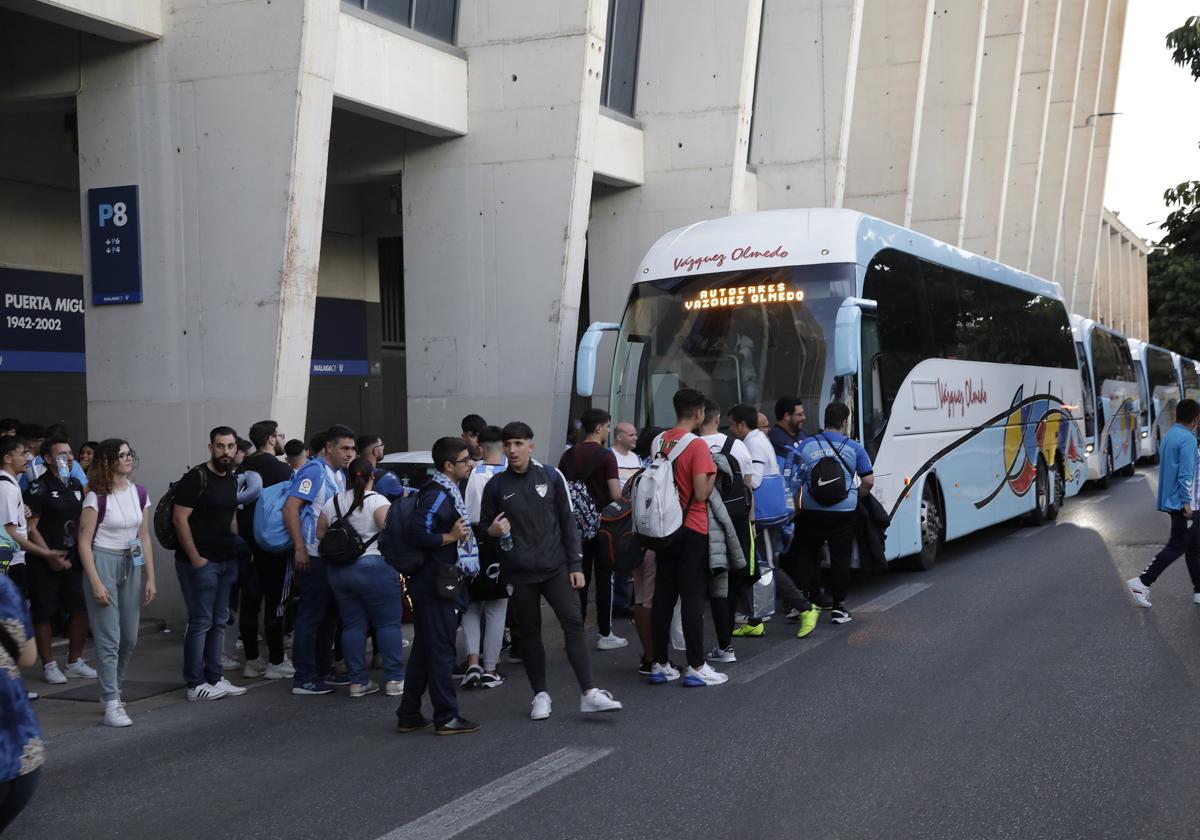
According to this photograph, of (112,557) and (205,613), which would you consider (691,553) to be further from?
(112,557)

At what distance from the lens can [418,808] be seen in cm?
586

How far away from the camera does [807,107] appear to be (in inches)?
950

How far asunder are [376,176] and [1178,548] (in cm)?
1111

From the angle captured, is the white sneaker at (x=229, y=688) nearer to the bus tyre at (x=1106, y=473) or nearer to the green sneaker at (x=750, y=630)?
the green sneaker at (x=750, y=630)

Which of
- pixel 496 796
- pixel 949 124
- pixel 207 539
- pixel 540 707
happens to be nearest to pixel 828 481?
pixel 540 707

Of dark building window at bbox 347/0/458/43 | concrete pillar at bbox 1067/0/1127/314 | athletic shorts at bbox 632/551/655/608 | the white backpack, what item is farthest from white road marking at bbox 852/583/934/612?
concrete pillar at bbox 1067/0/1127/314

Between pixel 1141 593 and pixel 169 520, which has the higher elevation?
pixel 169 520

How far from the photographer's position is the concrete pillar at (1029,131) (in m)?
43.8

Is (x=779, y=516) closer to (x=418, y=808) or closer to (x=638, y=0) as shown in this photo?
(x=418, y=808)

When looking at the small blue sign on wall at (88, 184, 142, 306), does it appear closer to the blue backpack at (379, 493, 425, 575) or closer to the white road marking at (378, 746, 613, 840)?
the blue backpack at (379, 493, 425, 575)

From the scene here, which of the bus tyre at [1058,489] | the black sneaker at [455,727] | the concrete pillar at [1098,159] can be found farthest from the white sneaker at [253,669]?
the concrete pillar at [1098,159]

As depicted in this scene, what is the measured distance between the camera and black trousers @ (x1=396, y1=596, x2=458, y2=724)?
7.33 m

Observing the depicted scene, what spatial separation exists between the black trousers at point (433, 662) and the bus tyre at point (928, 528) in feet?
24.8

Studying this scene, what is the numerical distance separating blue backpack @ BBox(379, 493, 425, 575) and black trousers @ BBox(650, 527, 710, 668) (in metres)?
1.75
